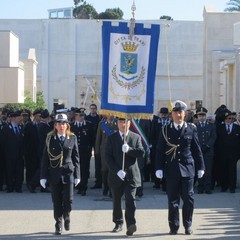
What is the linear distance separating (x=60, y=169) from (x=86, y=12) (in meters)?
78.9

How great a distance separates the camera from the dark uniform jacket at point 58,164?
10.4 m

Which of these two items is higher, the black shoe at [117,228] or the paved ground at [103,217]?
the black shoe at [117,228]

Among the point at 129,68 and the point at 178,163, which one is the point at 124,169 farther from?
the point at 129,68

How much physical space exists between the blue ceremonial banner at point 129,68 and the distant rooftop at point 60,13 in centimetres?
5881

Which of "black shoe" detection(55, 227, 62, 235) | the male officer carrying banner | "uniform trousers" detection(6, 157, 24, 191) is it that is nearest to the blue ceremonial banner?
the male officer carrying banner

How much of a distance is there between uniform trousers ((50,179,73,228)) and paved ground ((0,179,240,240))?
0.27 meters

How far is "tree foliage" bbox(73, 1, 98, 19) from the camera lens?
87.9 m

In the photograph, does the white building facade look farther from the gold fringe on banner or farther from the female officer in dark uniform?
the female officer in dark uniform

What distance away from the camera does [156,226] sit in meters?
11.0

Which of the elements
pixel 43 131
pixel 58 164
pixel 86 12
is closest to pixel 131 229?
pixel 58 164

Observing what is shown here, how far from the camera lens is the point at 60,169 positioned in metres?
10.3

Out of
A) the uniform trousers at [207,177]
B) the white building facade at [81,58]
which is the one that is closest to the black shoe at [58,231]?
the uniform trousers at [207,177]

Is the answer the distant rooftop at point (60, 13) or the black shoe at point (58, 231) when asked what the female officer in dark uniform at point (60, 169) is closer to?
the black shoe at point (58, 231)

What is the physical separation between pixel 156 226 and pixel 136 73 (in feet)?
8.09
